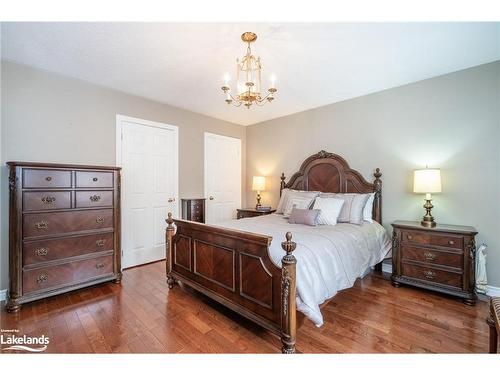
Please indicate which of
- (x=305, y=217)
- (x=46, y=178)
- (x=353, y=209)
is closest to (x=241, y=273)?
(x=305, y=217)

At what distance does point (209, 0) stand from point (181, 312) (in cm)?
247

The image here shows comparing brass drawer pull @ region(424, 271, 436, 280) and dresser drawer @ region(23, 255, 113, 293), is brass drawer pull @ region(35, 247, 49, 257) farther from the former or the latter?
brass drawer pull @ region(424, 271, 436, 280)

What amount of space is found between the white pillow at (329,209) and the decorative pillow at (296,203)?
0.54 feet

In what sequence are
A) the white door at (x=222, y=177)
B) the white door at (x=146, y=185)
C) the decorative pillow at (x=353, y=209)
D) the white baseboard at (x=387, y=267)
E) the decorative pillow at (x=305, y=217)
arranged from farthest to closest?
the white door at (x=222, y=177) < the white door at (x=146, y=185) < the white baseboard at (x=387, y=267) < the decorative pillow at (x=353, y=209) < the decorative pillow at (x=305, y=217)

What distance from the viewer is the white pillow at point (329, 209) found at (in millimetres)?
2759

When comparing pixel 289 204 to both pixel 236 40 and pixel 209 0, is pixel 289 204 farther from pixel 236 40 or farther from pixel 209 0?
pixel 209 0

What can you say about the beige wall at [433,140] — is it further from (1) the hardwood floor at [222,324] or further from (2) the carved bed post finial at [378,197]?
(1) the hardwood floor at [222,324]

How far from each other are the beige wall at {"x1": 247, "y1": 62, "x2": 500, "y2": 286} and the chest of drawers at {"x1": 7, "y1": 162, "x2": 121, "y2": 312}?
3105mm

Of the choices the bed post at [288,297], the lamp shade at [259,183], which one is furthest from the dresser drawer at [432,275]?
the lamp shade at [259,183]

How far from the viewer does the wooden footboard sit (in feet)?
4.96

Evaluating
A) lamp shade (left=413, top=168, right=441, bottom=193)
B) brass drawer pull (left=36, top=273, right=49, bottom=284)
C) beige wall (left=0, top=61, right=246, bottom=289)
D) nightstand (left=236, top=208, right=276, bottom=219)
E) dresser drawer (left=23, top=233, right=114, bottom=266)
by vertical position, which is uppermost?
beige wall (left=0, top=61, right=246, bottom=289)

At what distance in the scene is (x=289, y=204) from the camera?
10.8ft

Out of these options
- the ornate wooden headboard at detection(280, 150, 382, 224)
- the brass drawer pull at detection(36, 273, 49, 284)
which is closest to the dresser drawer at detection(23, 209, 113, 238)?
the brass drawer pull at detection(36, 273, 49, 284)
